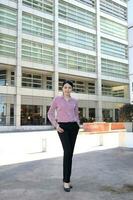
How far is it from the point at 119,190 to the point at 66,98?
180 centimetres

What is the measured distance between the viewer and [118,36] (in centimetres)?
4906

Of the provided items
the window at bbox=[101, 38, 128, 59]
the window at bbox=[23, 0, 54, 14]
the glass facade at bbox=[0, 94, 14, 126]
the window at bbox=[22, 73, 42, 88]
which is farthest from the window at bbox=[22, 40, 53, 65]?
the window at bbox=[101, 38, 128, 59]

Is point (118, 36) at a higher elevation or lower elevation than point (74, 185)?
higher

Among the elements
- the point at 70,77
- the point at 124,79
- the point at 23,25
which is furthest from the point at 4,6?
the point at 124,79

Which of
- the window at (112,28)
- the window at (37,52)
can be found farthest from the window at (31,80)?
the window at (112,28)

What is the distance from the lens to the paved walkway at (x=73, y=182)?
15.3 feet

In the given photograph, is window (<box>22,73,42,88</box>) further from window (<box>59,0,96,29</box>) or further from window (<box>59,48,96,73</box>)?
window (<box>59,0,96,29</box>)

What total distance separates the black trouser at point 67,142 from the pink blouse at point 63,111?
0.30ft

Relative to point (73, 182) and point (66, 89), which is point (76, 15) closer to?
point (66, 89)

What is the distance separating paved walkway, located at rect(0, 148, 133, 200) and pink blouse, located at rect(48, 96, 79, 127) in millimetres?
1145

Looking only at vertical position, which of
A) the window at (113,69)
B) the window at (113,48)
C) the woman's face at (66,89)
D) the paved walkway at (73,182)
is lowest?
the paved walkway at (73,182)

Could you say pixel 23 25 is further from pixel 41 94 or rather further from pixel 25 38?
pixel 41 94

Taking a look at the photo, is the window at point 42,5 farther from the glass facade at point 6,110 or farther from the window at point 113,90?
the window at point 113,90

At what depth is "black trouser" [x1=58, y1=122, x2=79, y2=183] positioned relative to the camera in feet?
16.9
